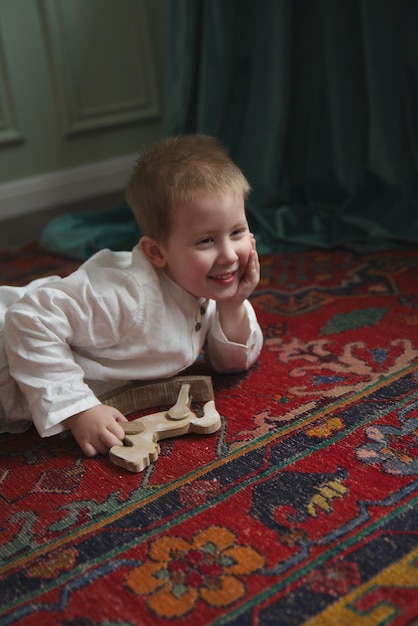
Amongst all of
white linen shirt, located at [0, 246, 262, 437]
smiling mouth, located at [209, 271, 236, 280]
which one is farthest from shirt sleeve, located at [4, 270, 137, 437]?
smiling mouth, located at [209, 271, 236, 280]

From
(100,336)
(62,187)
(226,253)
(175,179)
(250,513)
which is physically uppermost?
(175,179)

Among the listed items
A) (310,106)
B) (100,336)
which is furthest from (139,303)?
(310,106)

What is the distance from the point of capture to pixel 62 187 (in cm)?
291

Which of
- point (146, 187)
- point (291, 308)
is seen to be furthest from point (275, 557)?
point (291, 308)

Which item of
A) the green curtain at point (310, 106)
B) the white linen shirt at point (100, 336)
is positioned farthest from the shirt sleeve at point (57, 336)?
the green curtain at point (310, 106)

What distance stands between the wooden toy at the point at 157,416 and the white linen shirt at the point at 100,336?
0.08 feet

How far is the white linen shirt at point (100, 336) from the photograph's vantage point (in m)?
1.07

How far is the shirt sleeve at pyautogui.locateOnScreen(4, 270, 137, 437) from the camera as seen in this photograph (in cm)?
106

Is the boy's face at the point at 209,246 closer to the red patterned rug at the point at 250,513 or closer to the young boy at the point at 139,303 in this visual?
the young boy at the point at 139,303

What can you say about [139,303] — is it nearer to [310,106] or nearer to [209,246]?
[209,246]

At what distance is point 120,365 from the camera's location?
1175 millimetres

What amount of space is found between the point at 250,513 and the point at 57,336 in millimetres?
397

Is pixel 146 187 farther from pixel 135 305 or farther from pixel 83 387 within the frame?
pixel 83 387

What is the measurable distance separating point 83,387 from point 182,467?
0.20m
